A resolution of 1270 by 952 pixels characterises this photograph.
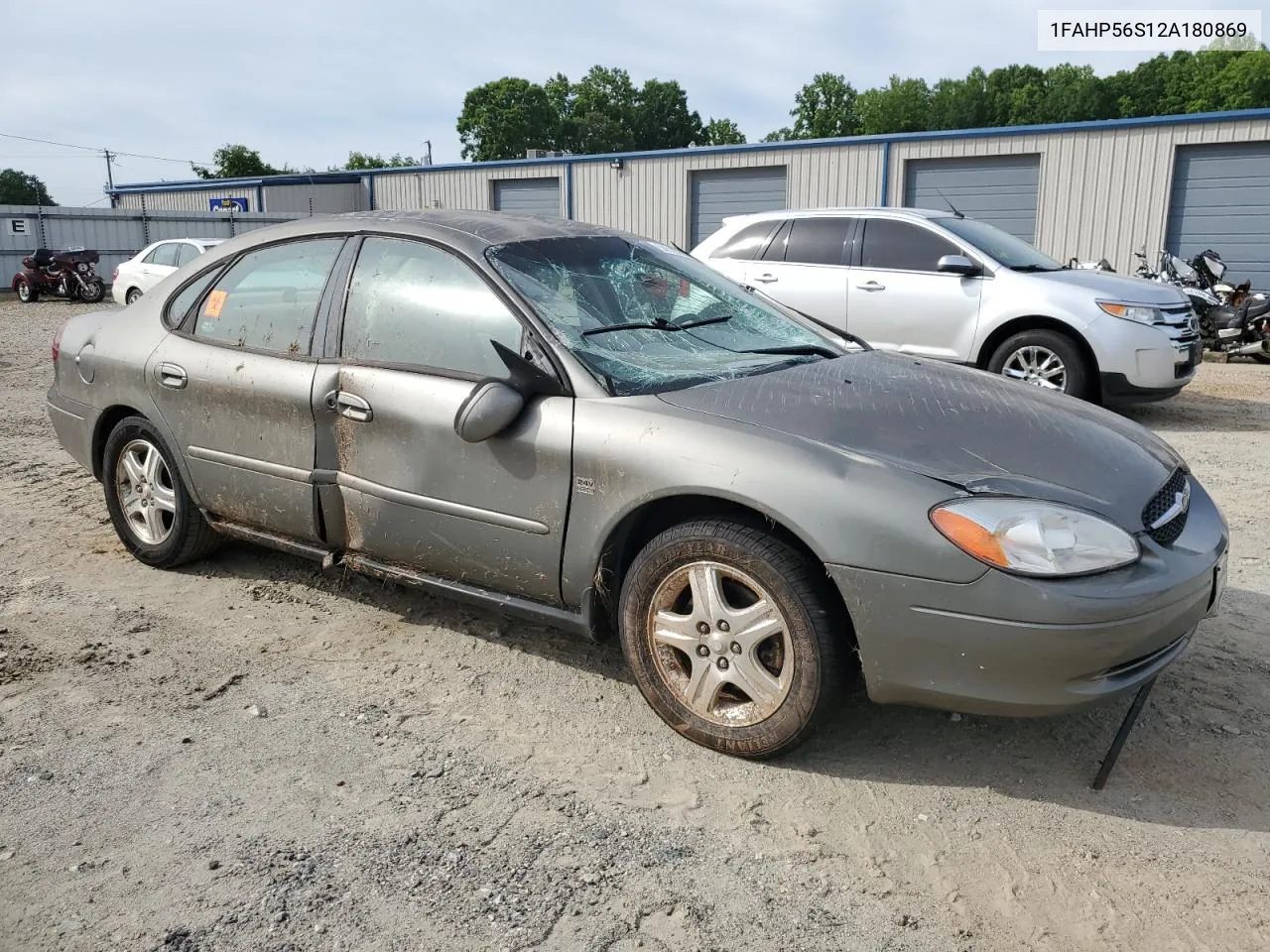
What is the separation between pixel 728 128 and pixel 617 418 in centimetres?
9625

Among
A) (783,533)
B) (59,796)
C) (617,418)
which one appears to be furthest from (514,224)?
(59,796)

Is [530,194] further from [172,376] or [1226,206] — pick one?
[172,376]

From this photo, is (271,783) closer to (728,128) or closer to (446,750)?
(446,750)

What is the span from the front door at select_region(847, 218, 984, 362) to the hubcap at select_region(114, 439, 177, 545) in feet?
19.5

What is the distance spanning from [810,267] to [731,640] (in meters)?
6.70

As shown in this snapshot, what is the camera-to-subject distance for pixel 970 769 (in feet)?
9.80

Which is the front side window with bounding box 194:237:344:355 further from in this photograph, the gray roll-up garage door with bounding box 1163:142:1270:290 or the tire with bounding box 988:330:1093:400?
the gray roll-up garage door with bounding box 1163:142:1270:290

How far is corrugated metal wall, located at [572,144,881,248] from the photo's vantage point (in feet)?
69.0

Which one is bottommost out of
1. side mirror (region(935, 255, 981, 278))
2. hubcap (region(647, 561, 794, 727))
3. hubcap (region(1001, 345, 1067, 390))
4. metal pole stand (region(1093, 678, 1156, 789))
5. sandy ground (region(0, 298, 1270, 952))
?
sandy ground (region(0, 298, 1270, 952))

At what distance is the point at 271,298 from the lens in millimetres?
4062

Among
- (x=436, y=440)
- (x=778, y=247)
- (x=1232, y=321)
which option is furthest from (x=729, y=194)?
(x=436, y=440)

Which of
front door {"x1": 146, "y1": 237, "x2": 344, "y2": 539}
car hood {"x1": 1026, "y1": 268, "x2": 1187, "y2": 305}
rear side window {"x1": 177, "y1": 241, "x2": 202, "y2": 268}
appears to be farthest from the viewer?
rear side window {"x1": 177, "y1": 241, "x2": 202, "y2": 268}

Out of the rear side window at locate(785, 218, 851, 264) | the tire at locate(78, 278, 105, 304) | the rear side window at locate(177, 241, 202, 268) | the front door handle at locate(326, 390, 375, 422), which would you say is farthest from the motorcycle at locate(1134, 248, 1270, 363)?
the tire at locate(78, 278, 105, 304)

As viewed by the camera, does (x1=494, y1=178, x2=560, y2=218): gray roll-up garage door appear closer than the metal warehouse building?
No
